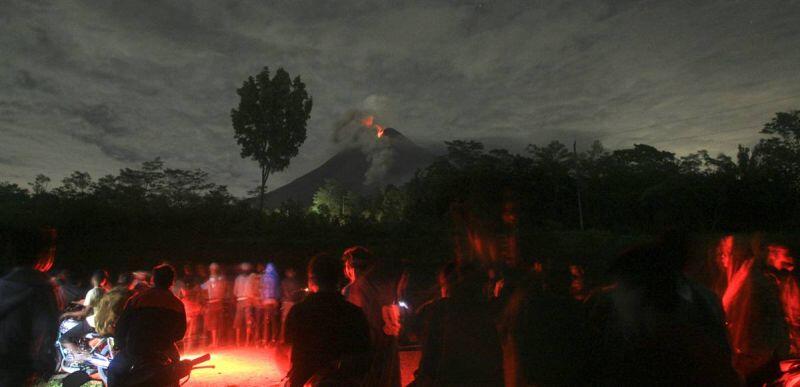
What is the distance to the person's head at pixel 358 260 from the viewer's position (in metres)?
3.97

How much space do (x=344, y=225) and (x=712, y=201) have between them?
22.6m

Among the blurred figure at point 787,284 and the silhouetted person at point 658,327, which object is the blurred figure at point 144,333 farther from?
the blurred figure at point 787,284

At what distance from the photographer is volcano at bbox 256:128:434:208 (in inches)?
5330

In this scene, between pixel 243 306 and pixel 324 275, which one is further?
pixel 243 306

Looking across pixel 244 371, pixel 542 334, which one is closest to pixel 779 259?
pixel 542 334

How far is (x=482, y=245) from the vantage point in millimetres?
5582

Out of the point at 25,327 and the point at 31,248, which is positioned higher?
the point at 31,248

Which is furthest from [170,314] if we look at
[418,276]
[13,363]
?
[418,276]

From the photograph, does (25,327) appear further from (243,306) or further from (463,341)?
(243,306)

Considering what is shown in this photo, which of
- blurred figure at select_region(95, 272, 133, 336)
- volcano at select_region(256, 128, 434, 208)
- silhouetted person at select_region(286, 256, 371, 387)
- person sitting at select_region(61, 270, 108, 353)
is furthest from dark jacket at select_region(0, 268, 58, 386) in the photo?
volcano at select_region(256, 128, 434, 208)

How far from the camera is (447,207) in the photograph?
2922 centimetres

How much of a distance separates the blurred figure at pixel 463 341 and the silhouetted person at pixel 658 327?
2.80ft

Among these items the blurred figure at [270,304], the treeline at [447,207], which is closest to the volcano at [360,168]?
the treeline at [447,207]

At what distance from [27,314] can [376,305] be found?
235 centimetres
